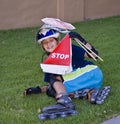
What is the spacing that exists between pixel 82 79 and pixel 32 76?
126 cm

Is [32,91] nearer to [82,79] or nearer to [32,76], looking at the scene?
[82,79]

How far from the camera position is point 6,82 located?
5902mm

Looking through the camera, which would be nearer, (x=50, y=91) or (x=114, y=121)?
(x=114, y=121)

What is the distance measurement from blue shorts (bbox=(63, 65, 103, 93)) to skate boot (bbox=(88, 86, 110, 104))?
0.46 feet

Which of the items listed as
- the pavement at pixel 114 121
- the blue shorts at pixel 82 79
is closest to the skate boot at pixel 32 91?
the blue shorts at pixel 82 79

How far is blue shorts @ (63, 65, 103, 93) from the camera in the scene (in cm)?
505

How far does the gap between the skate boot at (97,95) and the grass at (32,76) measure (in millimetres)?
55

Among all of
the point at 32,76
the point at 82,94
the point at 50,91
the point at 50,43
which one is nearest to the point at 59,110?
the point at 82,94

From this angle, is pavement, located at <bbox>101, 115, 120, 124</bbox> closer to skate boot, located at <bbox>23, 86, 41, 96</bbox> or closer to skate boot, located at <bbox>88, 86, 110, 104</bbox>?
skate boot, located at <bbox>88, 86, 110, 104</bbox>

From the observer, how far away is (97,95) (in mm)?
4840

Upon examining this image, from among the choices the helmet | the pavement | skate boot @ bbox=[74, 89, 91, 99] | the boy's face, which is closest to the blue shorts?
skate boot @ bbox=[74, 89, 91, 99]

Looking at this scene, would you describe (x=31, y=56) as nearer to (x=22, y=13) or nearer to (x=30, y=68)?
(x=30, y=68)

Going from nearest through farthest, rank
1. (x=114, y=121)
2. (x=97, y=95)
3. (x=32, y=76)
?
1. (x=114, y=121)
2. (x=97, y=95)
3. (x=32, y=76)

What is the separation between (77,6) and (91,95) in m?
7.85
